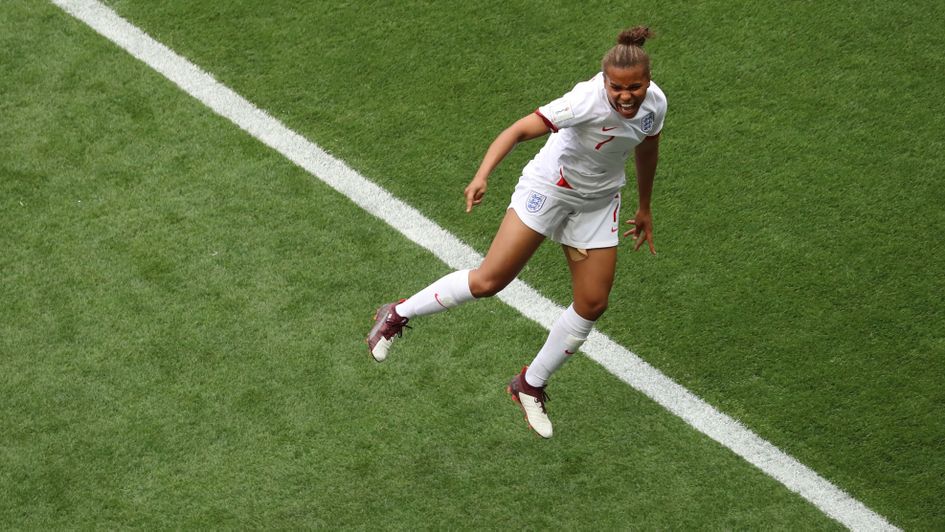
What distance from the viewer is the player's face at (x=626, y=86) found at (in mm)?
4875

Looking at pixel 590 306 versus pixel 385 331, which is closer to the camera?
pixel 590 306

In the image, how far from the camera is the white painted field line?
5.96 m

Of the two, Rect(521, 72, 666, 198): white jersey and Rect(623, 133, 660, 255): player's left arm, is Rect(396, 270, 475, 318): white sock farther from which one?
Rect(623, 133, 660, 255): player's left arm

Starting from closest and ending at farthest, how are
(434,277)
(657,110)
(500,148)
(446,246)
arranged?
(500,148) < (657,110) < (434,277) < (446,246)

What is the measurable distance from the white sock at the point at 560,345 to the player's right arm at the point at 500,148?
0.88m

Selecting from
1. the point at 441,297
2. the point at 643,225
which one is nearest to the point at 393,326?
the point at 441,297

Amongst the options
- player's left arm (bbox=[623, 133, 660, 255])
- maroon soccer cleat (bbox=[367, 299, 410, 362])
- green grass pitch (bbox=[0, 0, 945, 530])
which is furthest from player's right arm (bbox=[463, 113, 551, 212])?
green grass pitch (bbox=[0, 0, 945, 530])

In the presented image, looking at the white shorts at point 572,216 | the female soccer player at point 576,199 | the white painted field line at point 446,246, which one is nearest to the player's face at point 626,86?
the female soccer player at point 576,199

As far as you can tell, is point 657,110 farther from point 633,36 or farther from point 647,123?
point 633,36

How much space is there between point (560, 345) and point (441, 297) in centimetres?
57

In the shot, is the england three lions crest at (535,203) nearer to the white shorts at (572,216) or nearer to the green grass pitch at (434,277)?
the white shorts at (572,216)

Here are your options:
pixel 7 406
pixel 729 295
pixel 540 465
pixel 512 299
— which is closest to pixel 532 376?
pixel 540 465

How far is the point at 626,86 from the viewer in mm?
4906

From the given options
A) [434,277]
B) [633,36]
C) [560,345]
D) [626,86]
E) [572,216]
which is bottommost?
[434,277]
